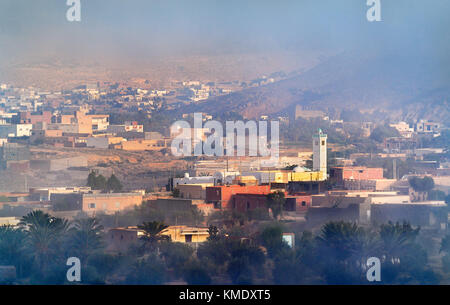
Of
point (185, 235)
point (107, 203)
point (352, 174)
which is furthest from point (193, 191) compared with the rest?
point (185, 235)

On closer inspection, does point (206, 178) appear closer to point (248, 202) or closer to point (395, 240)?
point (248, 202)

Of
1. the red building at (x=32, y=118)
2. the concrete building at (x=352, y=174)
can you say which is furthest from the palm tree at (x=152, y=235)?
the red building at (x=32, y=118)

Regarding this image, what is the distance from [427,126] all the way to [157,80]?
66.9 feet

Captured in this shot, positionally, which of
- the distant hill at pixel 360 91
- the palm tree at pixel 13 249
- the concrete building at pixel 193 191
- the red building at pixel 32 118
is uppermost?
the distant hill at pixel 360 91

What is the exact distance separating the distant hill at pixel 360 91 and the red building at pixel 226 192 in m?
29.3

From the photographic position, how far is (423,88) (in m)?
65.2

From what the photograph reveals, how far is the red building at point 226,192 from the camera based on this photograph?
31.0 m

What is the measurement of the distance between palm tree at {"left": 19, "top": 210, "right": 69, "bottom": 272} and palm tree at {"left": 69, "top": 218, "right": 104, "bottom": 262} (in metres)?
0.29

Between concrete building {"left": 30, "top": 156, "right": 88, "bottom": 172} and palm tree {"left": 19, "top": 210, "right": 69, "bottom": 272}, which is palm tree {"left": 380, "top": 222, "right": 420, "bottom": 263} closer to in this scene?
palm tree {"left": 19, "top": 210, "right": 69, "bottom": 272}

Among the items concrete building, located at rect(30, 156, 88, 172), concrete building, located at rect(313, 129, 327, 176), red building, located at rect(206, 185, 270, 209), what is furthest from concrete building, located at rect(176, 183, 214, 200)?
concrete building, located at rect(30, 156, 88, 172)

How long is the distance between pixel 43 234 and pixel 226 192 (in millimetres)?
7086

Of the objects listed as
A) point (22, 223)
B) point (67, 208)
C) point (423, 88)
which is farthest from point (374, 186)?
point (423, 88)

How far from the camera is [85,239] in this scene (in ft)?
84.3

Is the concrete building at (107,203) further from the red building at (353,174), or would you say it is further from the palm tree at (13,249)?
the red building at (353,174)
